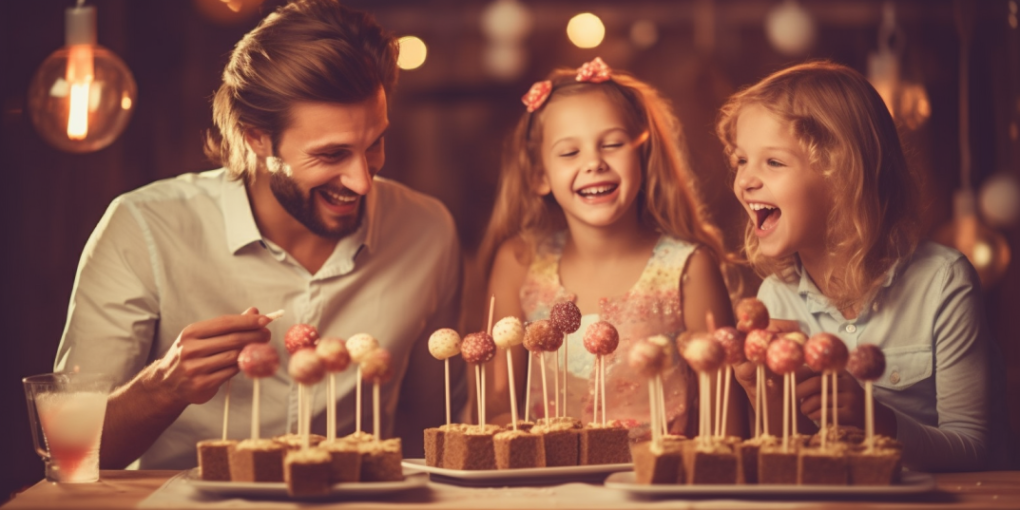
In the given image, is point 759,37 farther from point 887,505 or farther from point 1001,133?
point 887,505

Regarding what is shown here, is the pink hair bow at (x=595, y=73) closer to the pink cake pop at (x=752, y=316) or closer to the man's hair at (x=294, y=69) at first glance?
the man's hair at (x=294, y=69)

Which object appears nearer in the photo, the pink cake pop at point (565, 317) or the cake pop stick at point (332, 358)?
the cake pop stick at point (332, 358)

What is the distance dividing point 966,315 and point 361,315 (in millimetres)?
1414

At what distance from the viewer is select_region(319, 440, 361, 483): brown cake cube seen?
1805mm

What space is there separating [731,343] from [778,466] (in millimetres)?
229

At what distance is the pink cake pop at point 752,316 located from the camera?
2004 mm

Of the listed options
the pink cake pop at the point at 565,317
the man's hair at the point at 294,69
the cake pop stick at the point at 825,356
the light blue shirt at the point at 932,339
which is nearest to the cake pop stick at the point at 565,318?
the pink cake pop at the point at 565,317

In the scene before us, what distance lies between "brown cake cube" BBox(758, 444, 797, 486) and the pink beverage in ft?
3.92

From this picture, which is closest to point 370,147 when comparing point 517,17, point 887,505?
point 887,505

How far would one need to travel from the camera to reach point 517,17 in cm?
424

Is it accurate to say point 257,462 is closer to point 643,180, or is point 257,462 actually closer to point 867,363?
point 867,363

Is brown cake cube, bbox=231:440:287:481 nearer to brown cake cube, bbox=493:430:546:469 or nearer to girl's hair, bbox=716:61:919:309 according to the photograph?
brown cake cube, bbox=493:430:546:469

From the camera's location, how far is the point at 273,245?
8.84ft

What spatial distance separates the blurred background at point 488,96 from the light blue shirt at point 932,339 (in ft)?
1.10
